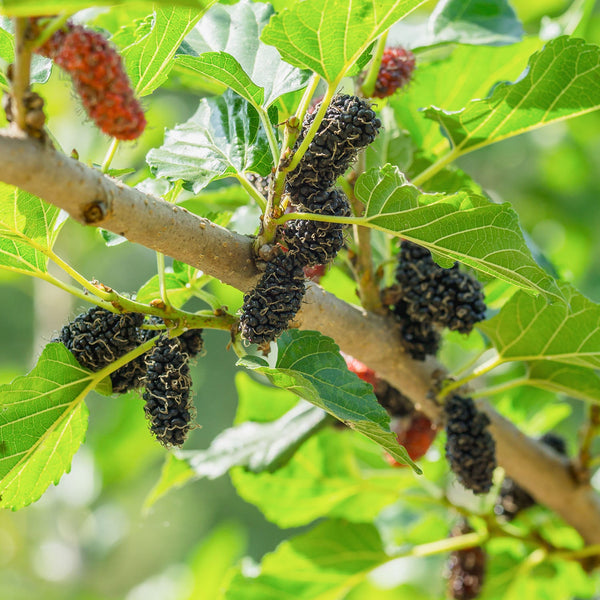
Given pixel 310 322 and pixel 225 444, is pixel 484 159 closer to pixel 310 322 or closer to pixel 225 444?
pixel 225 444

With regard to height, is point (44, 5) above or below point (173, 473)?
above

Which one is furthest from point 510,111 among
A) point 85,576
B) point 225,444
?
point 85,576

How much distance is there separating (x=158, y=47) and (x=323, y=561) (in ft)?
3.58

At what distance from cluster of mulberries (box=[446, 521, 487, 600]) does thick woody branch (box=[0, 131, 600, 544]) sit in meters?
0.22

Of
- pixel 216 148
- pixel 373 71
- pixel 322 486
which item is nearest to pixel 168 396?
pixel 216 148

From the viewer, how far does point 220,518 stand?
571 centimetres

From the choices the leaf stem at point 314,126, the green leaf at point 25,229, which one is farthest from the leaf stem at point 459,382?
the green leaf at point 25,229

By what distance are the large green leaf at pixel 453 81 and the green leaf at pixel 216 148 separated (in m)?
0.39

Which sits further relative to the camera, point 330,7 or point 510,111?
point 510,111

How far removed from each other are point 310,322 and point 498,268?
0.89 ft

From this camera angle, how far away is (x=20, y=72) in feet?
1.92

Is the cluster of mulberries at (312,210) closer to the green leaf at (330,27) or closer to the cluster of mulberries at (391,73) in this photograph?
the green leaf at (330,27)

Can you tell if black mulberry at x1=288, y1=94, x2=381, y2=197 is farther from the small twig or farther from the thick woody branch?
the small twig

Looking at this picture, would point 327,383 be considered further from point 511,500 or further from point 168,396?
point 511,500
